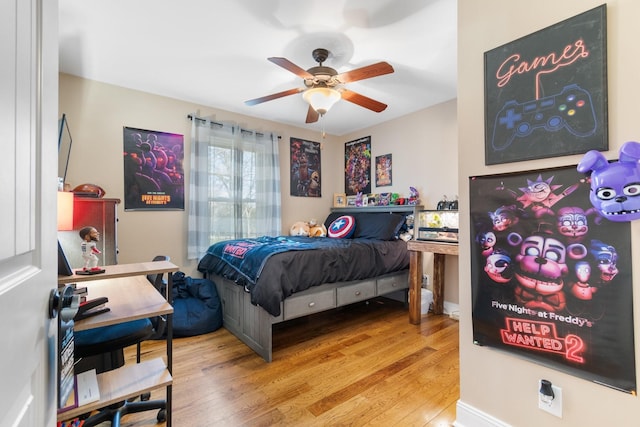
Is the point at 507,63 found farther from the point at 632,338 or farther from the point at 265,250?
the point at 265,250

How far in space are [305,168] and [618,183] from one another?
3.80 m

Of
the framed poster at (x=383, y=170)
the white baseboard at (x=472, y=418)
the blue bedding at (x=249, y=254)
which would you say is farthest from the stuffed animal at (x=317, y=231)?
the white baseboard at (x=472, y=418)

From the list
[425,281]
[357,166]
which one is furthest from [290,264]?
[357,166]

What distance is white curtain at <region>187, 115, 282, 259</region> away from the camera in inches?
135

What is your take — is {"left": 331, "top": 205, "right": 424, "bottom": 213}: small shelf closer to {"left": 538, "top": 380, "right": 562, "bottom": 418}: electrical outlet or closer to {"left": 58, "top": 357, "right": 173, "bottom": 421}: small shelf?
{"left": 538, "top": 380, "right": 562, "bottom": 418}: electrical outlet

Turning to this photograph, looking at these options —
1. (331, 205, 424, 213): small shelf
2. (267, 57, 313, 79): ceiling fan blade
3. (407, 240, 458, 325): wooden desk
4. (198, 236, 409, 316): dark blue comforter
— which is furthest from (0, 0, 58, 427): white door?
(331, 205, 424, 213): small shelf

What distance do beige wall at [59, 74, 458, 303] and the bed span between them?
0.56 m

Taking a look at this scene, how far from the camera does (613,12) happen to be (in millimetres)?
1068

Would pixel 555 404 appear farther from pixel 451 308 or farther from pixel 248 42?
pixel 248 42

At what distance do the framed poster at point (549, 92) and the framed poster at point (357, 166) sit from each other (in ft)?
9.92

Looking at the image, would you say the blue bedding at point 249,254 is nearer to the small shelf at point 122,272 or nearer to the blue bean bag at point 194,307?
the blue bean bag at point 194,307

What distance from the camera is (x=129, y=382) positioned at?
1.32m

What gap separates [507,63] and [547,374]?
4.54 feet

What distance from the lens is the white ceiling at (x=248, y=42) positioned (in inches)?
75.2
